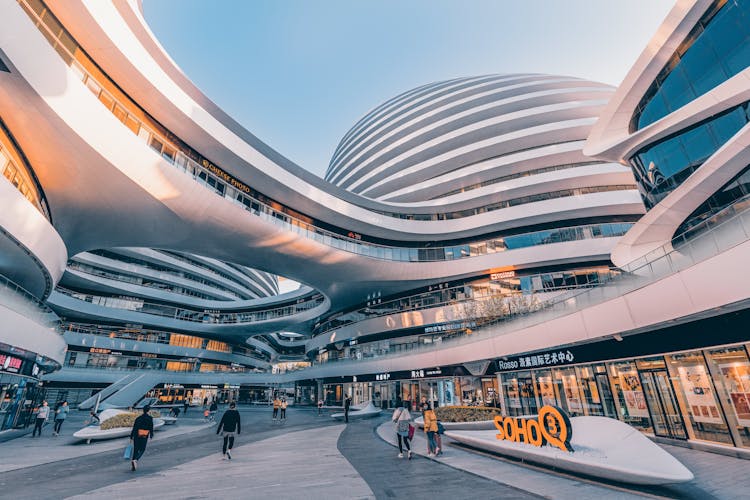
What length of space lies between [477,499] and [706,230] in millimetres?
9484

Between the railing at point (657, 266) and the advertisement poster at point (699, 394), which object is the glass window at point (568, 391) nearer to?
the railing at point (657, 266)

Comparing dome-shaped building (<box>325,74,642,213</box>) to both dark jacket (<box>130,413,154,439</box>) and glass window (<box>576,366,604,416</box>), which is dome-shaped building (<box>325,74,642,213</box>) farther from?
dark jacket (<box>130,413,154,439</box>)

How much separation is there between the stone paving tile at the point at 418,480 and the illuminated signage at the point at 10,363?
14341mm

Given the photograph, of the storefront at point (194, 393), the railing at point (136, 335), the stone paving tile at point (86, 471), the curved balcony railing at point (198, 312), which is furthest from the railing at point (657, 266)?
the railing at point (136, 335)

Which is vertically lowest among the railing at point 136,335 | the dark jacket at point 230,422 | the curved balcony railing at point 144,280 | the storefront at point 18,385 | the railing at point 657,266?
the dark jacket at point 230,422

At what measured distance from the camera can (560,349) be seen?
16359mm

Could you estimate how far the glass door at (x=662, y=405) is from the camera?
12.2 metres

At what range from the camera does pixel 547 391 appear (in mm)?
18344

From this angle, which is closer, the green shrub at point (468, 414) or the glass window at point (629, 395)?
the glass window at point (629, 395)

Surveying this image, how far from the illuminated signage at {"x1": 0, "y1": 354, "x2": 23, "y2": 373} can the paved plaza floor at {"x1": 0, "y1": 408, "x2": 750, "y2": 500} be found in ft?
10.9

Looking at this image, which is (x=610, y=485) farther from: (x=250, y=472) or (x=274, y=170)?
(x=274, y=170)

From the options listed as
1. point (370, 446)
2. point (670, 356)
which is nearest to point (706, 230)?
point (670, 356)

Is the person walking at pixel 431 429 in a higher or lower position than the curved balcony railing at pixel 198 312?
lower

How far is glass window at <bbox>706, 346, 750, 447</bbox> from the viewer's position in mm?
10016
